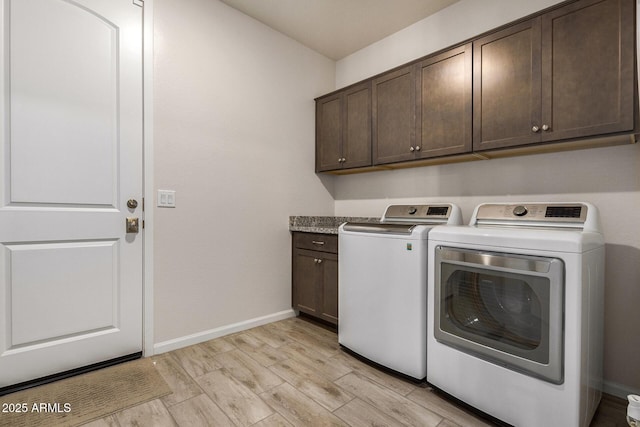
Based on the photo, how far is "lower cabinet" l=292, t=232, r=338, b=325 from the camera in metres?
2.58

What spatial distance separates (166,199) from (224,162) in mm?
536

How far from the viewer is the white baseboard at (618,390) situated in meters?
1.72

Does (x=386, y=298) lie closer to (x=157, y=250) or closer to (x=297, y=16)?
(x=157, y=250)

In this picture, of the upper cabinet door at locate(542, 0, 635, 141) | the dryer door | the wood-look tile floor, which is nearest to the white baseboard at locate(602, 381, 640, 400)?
the wood-look tile floor

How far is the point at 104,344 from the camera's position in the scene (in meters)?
1.98

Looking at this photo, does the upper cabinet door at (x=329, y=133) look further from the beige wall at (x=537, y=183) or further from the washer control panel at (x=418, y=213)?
the washer control panel at (x=418, y=213)

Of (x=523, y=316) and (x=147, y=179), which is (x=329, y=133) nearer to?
(x=147, y=179)

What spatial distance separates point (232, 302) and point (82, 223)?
3.90 ft

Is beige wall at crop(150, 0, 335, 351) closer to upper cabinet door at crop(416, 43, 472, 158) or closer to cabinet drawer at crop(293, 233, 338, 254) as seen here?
cabinet drawer at crop(293, 233, 338, 254)

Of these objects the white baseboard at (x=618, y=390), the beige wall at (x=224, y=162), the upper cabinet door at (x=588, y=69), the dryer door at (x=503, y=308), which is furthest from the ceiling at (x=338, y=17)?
the white baseboard at (x=618, y=390)

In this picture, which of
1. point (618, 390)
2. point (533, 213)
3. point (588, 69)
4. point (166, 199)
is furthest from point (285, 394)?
point (588, 69)

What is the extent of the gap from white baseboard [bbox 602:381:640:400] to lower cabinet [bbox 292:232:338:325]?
5.54 ft

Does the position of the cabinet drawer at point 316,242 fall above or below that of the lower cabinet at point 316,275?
above

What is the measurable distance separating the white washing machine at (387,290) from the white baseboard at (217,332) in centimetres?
83
